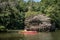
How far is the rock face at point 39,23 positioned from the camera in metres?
47.2

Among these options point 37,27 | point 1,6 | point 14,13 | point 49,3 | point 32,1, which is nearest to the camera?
point 1,6

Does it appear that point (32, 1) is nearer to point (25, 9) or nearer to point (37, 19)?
point (25, 9)

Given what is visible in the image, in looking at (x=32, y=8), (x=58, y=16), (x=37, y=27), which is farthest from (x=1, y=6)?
(x=32, y=8)

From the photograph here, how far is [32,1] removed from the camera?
74.6 meters

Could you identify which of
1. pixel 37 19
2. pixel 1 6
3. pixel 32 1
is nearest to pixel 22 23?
pixel 37 19

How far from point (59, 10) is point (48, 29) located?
11777 mm

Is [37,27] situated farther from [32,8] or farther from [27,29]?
[32,8]

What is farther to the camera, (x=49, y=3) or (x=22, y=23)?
(x=49, y=3)

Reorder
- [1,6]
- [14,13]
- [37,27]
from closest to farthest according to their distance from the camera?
[1,6] < [37,27] < [14,13]

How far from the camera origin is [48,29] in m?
47.4

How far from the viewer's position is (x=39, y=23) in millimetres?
48031

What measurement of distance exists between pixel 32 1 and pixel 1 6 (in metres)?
46.6

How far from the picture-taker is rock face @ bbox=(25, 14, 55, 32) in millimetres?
47188

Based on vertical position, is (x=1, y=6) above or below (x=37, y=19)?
above
